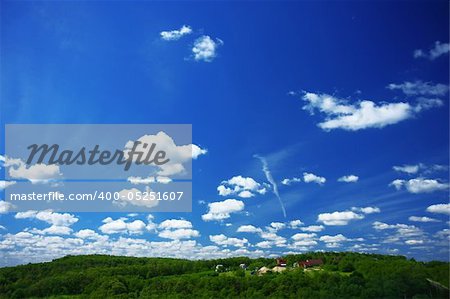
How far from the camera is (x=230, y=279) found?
2053 inches

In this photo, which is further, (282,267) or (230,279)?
(282,267)

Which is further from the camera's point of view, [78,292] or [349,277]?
[78,292]

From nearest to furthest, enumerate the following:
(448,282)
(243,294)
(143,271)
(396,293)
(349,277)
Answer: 1. (448,282)
2. (396,293)
3. (349,277)
4. (243,294)
5. (143,271)

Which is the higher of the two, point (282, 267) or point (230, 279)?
point (282, 267)

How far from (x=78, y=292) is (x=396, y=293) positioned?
37340 mm

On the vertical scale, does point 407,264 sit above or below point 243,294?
above

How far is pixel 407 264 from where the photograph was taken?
4491 centimetres

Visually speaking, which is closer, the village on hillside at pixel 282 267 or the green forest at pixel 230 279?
the green forest at pixel 230 279

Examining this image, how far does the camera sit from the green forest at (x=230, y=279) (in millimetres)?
39688

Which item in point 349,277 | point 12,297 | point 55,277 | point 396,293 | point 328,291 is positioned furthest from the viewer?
point 55,277

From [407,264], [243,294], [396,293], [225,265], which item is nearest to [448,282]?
[396,293]

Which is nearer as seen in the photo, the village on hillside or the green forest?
the green forest

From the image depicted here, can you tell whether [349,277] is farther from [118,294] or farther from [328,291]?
[118,294]

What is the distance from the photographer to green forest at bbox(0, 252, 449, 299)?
39688mm
